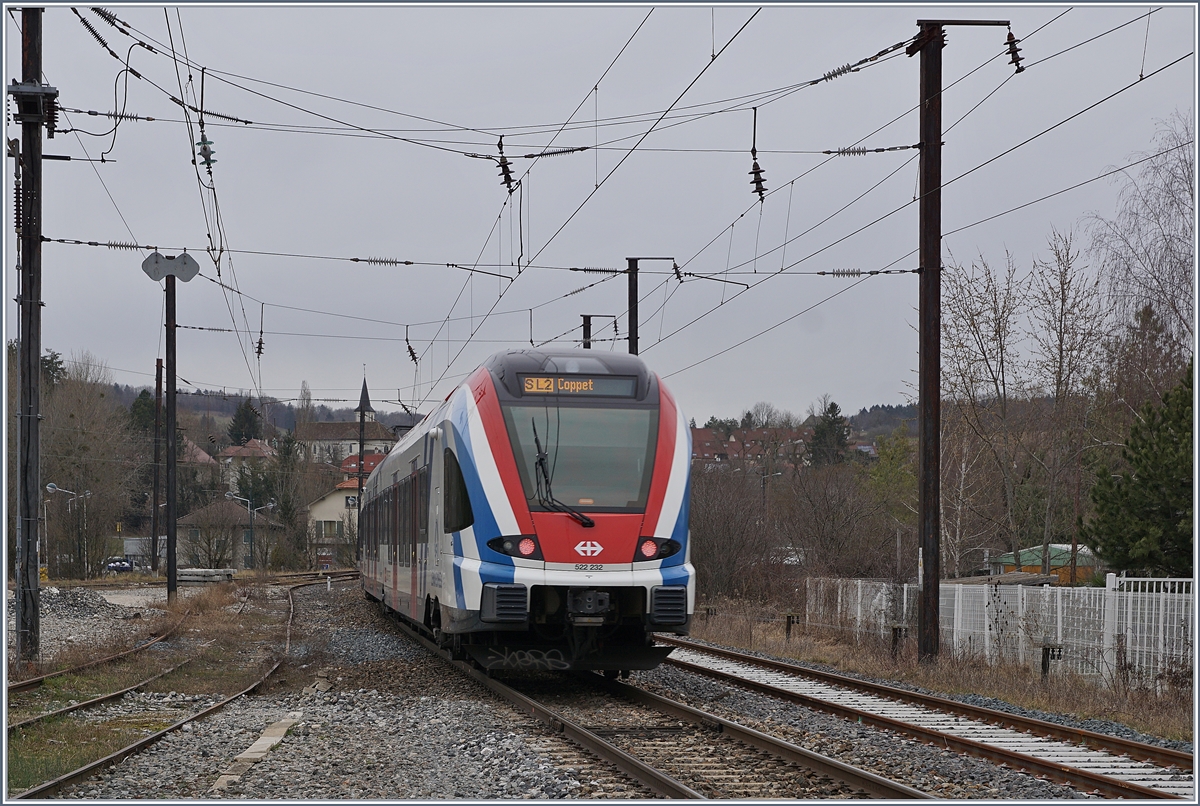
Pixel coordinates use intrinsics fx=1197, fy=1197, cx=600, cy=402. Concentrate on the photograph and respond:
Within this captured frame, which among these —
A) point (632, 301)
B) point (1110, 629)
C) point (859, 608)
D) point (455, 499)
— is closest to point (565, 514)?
point (455, 499)

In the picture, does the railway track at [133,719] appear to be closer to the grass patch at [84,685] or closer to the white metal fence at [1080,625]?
the grass patch at [84,685]

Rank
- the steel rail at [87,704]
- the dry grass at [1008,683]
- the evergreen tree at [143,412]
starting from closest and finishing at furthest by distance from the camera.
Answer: the steel rail at [87,704] → the dry grass at [1008,683] → the evergreen tree at [143,412]

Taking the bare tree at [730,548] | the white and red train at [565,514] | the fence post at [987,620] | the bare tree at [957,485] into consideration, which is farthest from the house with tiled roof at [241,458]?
the white and red train at [565,514]

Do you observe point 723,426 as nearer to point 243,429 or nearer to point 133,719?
point 243,429

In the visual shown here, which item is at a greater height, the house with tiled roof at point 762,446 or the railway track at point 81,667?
the house with tiled roof at point 762,446

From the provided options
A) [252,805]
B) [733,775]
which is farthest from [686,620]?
[252,805]

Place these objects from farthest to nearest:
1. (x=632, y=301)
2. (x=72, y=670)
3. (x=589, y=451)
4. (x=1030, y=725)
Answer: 1. (x=632, y=301)
2. (x=72, y=670)
3. (x=589, y=451)
4. (x=1030, y=725)

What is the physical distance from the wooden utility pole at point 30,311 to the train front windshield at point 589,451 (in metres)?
7.06

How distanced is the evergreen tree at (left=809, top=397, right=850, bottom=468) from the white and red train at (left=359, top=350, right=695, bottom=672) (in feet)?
241

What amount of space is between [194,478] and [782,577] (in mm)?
61999

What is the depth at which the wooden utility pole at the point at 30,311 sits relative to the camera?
15680mm

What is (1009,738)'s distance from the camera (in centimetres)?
1037

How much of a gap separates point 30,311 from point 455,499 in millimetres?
6885

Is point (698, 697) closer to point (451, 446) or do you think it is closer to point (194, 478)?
point (451, 446)
